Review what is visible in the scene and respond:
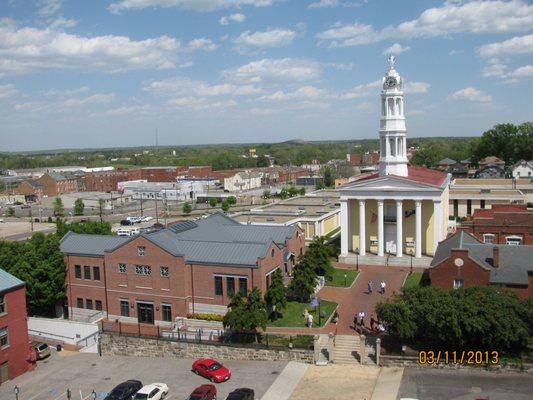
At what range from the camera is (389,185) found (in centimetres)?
5506

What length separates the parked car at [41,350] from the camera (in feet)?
122

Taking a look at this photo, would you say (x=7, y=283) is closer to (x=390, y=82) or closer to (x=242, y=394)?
(x=242, y=394)

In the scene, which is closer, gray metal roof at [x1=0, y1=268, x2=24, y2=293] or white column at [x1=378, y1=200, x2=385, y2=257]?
gray metal roof at [x1=0, y1=268, x2=24, y2=293]

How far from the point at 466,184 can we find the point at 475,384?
62.6m

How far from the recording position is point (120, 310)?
43.3m

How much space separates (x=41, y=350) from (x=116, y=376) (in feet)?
23.8

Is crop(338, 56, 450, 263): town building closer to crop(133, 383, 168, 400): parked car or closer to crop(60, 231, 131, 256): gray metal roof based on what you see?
Answer: crop(60, 231, 131, 256): gray metal roof

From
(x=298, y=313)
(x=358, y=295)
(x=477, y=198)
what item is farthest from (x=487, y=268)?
(x=477, y=198)

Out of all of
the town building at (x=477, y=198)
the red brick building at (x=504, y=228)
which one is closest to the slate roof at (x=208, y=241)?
the red brick building at (x=504, y=228)

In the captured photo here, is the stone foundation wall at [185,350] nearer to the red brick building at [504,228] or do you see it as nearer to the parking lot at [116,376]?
the parking lot at [116,376]

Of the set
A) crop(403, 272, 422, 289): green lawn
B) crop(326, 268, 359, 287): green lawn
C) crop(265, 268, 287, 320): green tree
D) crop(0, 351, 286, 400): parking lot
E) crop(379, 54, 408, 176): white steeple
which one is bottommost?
crop(0, 351, 286, 400): parking lot

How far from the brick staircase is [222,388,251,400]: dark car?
22.4 feet

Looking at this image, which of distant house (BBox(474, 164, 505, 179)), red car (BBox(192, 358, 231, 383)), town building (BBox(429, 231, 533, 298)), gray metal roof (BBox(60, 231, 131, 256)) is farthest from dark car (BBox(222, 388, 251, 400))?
distant house (BBox(474, 164, 505, 179))

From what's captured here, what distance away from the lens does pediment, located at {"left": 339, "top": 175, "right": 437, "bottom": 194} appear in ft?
178
